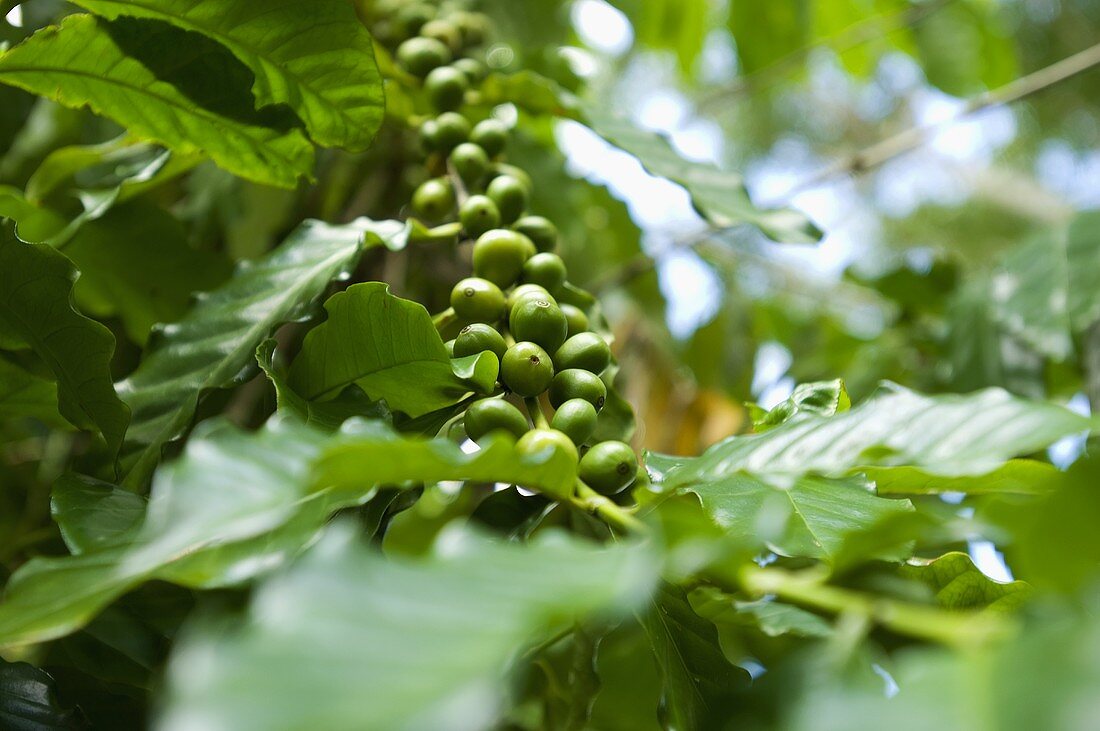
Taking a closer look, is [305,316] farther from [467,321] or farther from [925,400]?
[925,400]

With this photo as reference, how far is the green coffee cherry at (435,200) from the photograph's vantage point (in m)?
0.74

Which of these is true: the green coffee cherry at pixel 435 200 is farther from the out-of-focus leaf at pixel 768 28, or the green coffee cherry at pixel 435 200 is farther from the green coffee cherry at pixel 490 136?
the out-of-focus leaf at pixel 768 28

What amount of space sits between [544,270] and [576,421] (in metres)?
0.16

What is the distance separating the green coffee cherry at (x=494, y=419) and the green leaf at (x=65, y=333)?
221 millimetres

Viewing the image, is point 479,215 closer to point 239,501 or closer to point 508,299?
point 508,299

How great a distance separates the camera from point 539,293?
57 cm

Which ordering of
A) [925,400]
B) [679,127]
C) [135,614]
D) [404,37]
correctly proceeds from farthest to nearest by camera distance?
[679,127] → [404,37] → [135,614] → [925,400]

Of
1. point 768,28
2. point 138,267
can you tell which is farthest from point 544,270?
point 768,28

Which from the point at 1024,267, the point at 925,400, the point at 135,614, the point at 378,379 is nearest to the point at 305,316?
the point at 378,379

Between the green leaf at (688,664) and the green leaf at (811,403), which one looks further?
the green leaf at (811,403)

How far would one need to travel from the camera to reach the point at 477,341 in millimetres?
554

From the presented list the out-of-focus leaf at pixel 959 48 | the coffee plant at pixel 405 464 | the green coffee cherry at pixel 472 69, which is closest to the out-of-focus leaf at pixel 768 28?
the out-of-focus leaf at pixel 959 48

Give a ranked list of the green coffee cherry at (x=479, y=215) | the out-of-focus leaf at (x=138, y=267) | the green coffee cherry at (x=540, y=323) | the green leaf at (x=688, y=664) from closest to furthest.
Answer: the green leaf at (x=688, y=664) < the green coffee cherry at (x=540, y=323) < the green coffee cherry at (x=479, y=215) < the out-of-focus leaf at (x=138, y=267)

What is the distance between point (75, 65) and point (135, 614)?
0.36 m
